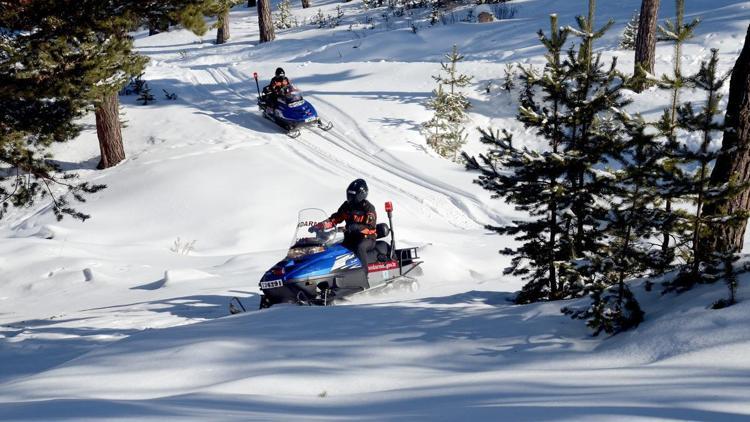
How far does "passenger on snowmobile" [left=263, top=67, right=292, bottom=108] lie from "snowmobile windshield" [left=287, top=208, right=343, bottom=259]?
10.1m

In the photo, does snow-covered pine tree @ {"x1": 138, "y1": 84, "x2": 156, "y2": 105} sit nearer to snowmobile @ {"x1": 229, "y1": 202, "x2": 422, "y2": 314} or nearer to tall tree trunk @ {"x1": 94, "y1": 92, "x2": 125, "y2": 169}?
tall tree trunk @ {"x1": 94, "y1": 92, "x2": 125, "y2": 169}

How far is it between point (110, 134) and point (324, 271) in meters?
11.1

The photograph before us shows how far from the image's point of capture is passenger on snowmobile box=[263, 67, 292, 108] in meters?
19.3

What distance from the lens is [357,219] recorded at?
9.98 meters

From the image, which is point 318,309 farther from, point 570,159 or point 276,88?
point 276,88

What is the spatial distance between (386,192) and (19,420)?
42.3 feet

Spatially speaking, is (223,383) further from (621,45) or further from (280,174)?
(621,45)

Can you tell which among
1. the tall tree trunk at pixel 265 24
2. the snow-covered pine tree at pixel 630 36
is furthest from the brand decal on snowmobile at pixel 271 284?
the tall tree trunk at pixel 265 24

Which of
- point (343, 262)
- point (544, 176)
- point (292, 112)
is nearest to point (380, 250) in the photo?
point (343, 262)

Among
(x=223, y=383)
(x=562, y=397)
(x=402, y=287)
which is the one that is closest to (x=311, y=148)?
(x=402, y=287)

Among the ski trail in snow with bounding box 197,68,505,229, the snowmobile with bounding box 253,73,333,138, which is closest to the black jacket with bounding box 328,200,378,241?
the ski trail in snow with bounding box 197,68,505,229

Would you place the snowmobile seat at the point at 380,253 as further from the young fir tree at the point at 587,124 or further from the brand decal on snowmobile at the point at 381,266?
the young fir tree at the point at 587,124

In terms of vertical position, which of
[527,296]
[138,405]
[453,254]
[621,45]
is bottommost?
[453,254]

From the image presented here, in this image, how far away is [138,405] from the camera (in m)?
3.81
